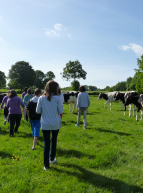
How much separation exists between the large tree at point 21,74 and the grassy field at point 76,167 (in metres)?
55.5

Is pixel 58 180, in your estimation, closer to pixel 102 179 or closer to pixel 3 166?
pixel 102 179

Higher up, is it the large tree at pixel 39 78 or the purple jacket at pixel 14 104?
the large tree at pixel 39 78

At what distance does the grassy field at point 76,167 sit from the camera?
389 cm

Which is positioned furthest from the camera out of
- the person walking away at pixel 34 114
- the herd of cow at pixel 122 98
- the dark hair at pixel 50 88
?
the herd of cow at pixel 122 98

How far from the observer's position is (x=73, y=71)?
56875 mm

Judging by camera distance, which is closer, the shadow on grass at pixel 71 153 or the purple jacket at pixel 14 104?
the shadow on grass at pixel 71 153

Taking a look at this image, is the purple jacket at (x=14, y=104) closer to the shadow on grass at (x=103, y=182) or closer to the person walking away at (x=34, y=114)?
the person walking away at (x=34, y=114)

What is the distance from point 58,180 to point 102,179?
1171 mm

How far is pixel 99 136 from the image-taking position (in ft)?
26.7

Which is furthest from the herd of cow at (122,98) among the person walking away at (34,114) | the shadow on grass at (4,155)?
the shadow on grass at (4,155)

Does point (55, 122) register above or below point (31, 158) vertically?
above

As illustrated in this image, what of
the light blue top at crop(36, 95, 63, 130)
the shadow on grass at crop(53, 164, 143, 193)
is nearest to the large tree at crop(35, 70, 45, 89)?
the light blue top at crop(36, 95, 63, 130)

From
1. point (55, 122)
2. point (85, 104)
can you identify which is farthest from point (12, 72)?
point (55, 122)

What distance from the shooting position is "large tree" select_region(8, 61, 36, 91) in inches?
2377
